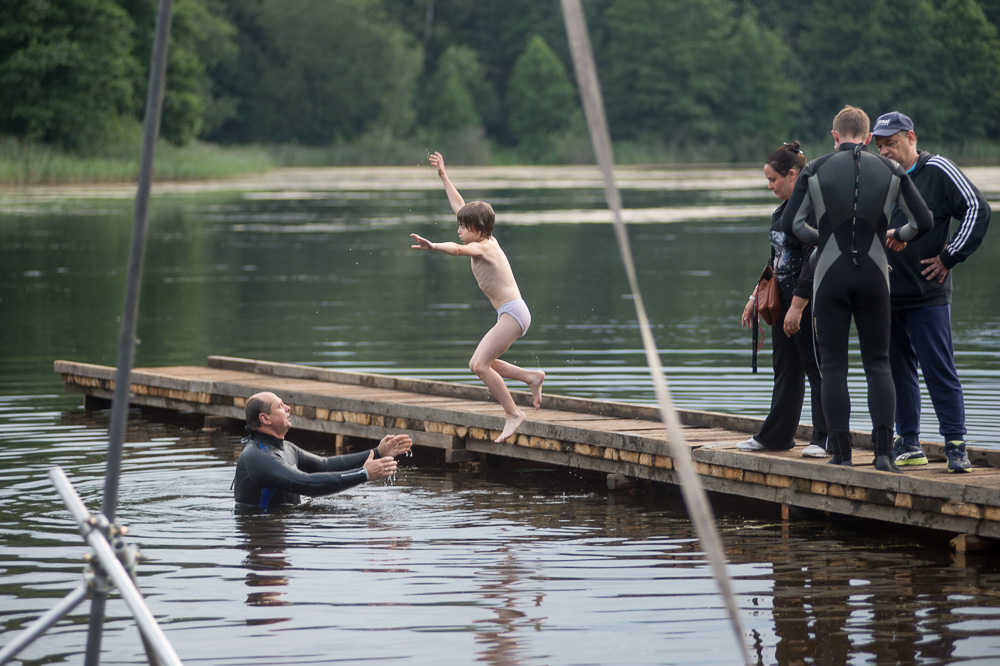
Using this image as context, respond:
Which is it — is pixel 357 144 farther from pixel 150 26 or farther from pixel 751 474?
pixel 751 474

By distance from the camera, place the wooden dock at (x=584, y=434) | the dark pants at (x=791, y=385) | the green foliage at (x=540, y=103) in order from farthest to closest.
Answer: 1. the green foliage at (x=540, y=103)
2. the dark pants at (x=791, y=385)
3. the wooden dock at (x=584, y=434)

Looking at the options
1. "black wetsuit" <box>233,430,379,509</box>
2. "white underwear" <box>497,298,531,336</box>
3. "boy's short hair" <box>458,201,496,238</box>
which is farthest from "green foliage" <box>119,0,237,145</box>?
"boy's short hair" <box>458,201,496,238</box>

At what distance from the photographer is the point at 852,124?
6988mm

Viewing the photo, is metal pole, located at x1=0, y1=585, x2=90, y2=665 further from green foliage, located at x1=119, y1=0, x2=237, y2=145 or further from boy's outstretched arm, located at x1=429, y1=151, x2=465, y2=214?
green foliage, located at x1=119, y1=0, x2=237, y2=145

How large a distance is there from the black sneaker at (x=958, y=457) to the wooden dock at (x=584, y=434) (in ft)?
0.18

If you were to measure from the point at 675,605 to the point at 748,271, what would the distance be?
64.8 feet

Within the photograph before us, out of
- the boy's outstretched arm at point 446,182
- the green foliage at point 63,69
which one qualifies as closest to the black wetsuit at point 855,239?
the boy's outstretched arm at point 446,182

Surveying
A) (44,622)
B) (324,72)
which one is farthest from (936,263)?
(324,72)

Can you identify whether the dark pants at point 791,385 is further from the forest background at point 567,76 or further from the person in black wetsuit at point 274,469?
the forest background at point 567,76

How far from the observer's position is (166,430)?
474 inches

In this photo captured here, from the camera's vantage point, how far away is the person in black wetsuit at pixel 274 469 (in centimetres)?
836

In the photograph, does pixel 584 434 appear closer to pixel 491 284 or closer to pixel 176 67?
pixel 491 284

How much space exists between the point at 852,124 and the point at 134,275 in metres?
4.26

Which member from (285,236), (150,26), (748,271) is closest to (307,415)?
(748,271)
